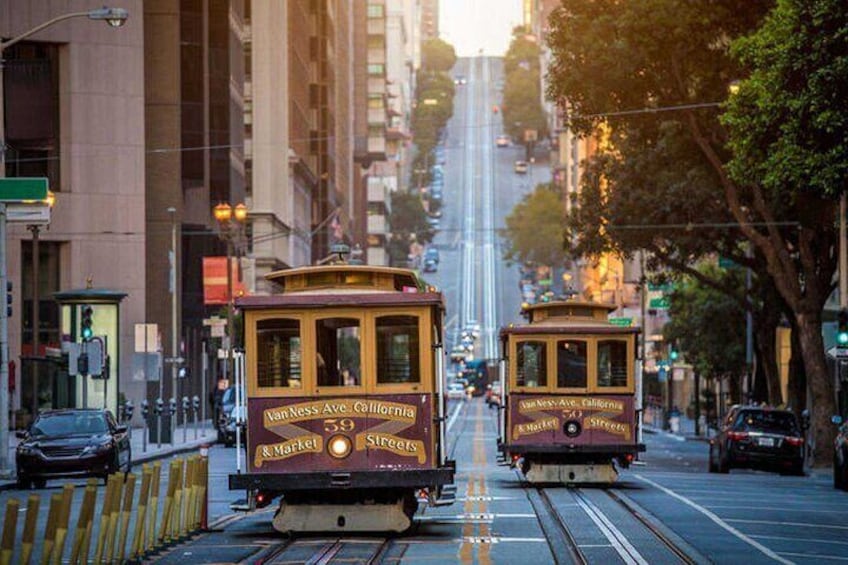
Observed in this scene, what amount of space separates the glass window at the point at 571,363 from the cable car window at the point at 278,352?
41.4ft

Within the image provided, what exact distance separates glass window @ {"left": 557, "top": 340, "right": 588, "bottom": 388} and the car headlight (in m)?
8.99

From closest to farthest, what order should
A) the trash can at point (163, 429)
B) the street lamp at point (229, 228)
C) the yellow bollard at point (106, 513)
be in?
the yellow bollard at point (106, 513) → the trash can at point (163, 429) → the street lamp at point (229, 228)

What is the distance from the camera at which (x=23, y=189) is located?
38.3 meters

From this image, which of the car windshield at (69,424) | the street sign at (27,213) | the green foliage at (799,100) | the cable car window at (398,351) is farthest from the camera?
the street sign at (27,213)

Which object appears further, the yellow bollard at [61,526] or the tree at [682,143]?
the tree at [682,143]

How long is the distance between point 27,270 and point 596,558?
5969 centimetres

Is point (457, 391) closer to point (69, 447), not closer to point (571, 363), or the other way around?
point (69, 447)

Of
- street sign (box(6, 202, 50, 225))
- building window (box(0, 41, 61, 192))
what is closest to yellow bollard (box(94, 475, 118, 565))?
street sign (box(6, 202, 50, 225))

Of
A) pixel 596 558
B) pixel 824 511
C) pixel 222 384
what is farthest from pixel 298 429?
pixel 222 384

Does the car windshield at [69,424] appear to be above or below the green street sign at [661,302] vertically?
below

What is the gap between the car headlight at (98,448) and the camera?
38812 mm

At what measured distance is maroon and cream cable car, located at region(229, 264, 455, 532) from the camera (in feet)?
78.6

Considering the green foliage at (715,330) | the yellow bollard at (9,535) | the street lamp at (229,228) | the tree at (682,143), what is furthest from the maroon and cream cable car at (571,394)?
→ the green foliage at (715,330)

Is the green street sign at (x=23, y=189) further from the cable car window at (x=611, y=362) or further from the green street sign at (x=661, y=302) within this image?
the green street sign at (x=661, y=302)
